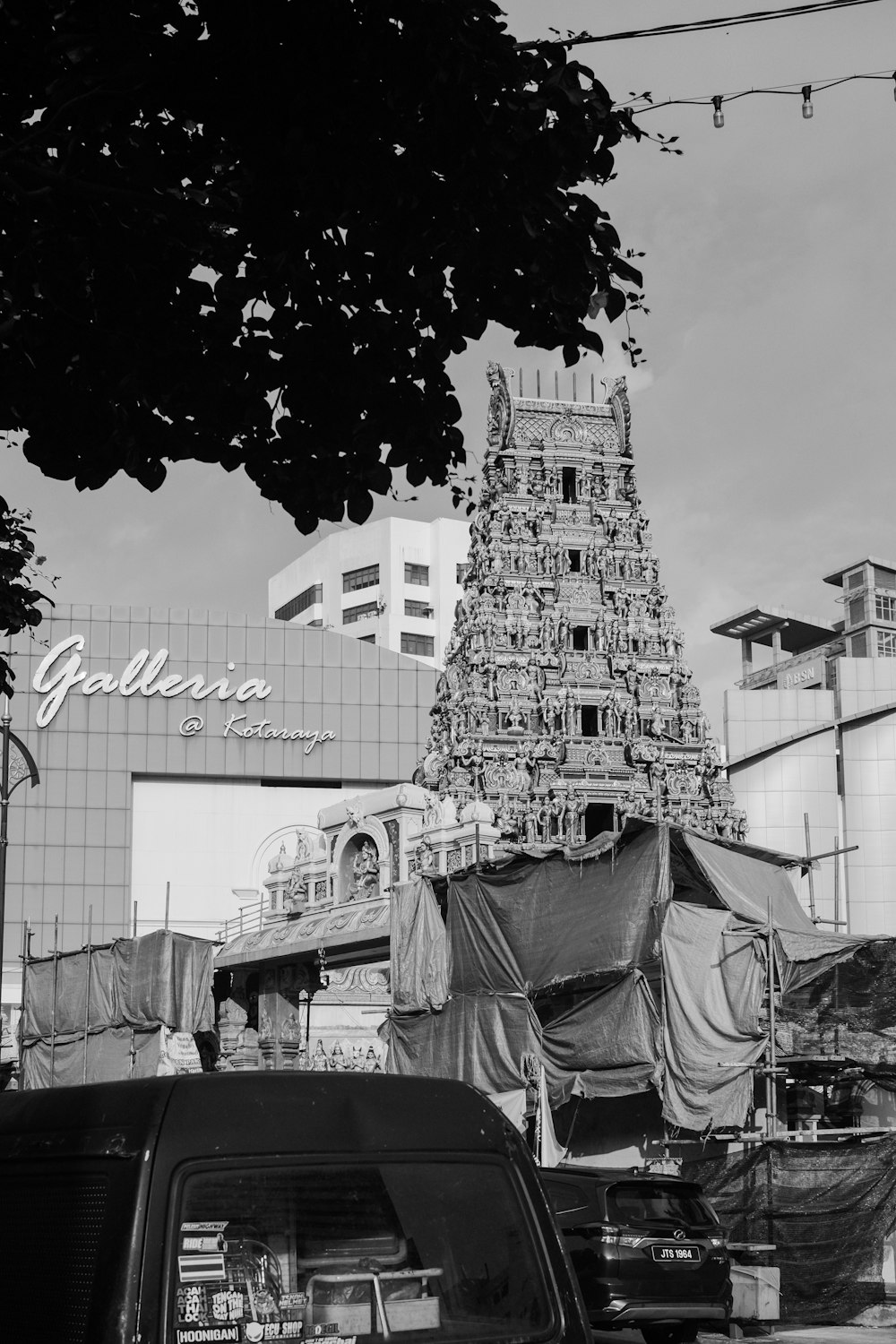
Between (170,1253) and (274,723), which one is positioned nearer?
(170,1253)

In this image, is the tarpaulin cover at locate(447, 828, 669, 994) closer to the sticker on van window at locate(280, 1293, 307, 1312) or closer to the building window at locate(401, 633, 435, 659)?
the sticker on van window at locate(280, 1293, 307, 1312)

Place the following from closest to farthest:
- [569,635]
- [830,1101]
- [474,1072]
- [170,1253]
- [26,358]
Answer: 1. [170,1253]
2. [26,358]
3. [830,1101]
4. [474,1072]
5. [569,635]

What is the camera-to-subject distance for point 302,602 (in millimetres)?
98750

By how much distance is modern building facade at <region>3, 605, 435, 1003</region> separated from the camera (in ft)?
212

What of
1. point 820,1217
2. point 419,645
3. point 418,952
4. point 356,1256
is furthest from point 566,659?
point 419,645

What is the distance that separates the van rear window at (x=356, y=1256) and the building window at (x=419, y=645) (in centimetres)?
8928

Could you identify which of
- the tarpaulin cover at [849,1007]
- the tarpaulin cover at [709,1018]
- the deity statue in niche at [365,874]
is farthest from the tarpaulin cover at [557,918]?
the deity statue in niche at [365,874]

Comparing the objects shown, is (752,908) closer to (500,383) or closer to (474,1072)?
(474,1072)

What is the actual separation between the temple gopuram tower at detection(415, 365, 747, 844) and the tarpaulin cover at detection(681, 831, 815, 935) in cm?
2184

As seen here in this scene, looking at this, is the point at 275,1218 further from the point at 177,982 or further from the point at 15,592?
the point at 177,982

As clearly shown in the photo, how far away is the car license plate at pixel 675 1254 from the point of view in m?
13.7

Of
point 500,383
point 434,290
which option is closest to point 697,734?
point 500,383

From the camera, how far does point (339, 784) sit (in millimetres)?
67625

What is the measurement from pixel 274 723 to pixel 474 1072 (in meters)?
43.0
